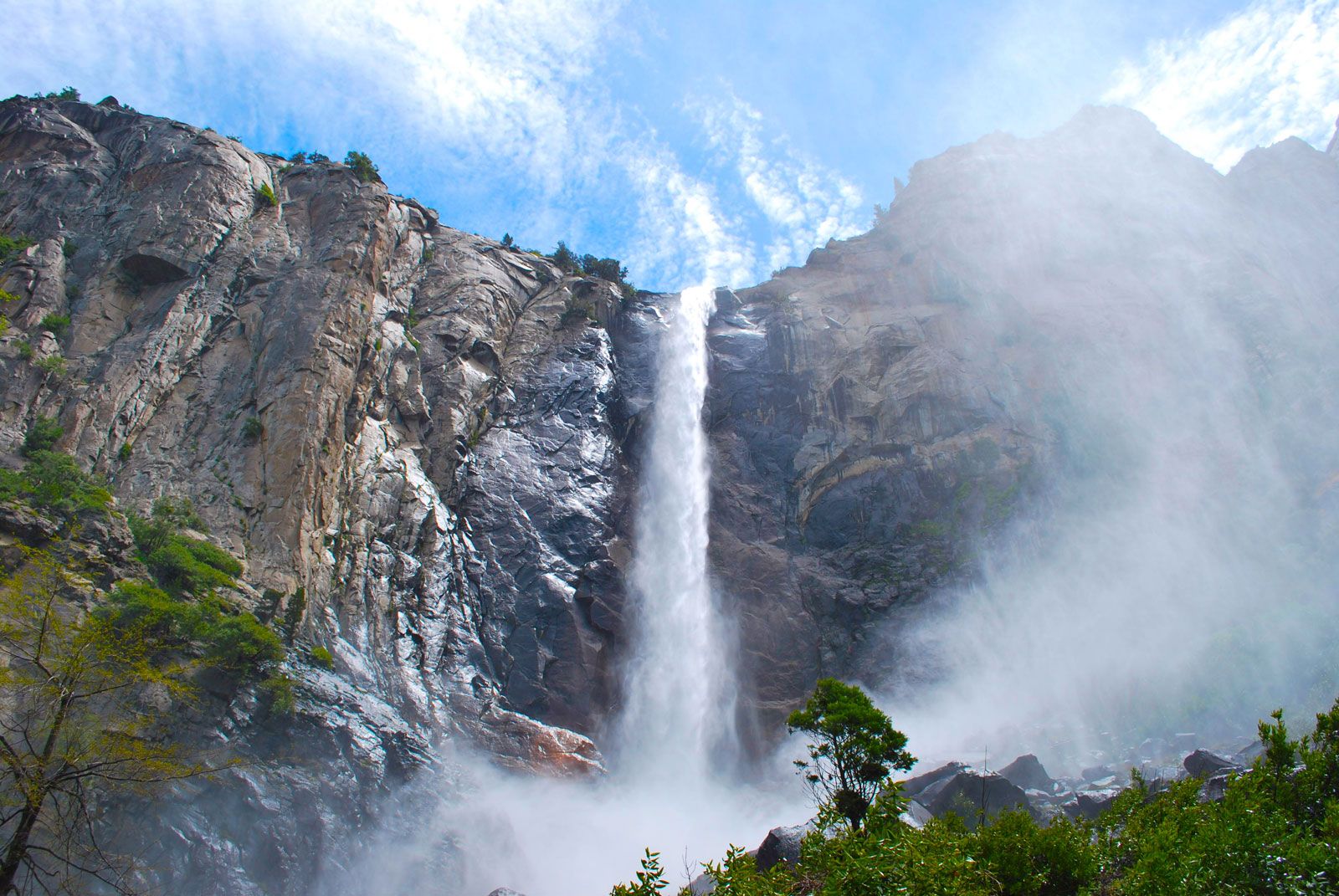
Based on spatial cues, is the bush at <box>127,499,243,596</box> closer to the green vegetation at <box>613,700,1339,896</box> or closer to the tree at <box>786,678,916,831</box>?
the tree at <box>786,678,916,831</box>

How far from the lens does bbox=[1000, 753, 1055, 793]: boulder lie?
24.4 meters

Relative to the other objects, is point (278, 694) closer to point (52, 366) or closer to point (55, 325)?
point (52, 366)

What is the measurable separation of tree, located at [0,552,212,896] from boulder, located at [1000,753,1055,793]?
2206 cm

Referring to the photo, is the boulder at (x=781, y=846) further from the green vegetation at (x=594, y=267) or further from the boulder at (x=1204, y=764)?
the green vegetation at (x=594, y=267)

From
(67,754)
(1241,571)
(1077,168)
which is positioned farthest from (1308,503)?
(67,754)

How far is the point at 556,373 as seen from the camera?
37031mm

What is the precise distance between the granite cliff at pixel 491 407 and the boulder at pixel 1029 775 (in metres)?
7.36

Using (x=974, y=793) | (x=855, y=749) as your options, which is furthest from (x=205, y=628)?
(x=974, y=793)

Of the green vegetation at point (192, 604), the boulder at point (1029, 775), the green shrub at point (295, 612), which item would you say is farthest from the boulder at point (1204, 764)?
the green shrub at point (295, 612)

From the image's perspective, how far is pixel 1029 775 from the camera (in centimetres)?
2469

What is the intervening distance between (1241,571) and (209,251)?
145 ft

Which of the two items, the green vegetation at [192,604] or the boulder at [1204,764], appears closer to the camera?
the green vegetation at [192,604]

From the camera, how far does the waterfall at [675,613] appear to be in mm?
27906

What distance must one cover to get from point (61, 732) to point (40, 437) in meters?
13.8
